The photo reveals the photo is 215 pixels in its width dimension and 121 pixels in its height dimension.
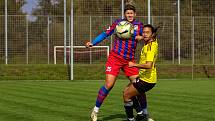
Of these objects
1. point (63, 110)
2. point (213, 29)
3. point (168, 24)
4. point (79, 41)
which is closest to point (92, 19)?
point (79, 41)

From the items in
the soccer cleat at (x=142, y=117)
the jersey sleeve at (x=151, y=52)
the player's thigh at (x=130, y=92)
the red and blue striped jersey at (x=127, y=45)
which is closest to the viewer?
the jersey sleeve at (x=151, y=52)

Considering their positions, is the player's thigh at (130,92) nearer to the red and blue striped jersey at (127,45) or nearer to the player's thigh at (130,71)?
the player's thigh at (130,71)

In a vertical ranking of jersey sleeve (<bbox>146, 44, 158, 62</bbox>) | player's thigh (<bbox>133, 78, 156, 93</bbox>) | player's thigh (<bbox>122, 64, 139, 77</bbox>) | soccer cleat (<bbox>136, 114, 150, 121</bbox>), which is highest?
jersey sleeve (<bbox>146, 44, 158, 62</bbox>)

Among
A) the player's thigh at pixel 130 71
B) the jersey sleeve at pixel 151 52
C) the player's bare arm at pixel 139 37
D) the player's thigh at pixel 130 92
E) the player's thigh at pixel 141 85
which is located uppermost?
the player's bare arm at pixel 139 37

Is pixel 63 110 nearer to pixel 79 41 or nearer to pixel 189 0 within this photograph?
pixel 79 41

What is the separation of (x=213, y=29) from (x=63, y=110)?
908 inches

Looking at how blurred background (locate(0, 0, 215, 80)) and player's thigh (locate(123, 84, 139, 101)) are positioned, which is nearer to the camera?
player's thigh (locate(123, 84, 139, 101))

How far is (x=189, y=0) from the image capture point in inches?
1419

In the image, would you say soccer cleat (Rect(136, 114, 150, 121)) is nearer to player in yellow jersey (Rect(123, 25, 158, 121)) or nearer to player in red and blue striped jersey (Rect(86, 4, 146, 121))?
player in red and blue striped jersey (Rect(86, 4, 146, 121))

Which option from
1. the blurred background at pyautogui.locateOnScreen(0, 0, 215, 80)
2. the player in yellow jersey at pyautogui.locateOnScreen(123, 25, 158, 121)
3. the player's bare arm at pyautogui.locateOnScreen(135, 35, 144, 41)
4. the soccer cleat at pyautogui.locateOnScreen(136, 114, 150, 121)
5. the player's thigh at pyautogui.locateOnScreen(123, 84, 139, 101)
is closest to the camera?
the player in yellow jersey at pyautogui.locateOnScreen(123, 25, 158, 121)

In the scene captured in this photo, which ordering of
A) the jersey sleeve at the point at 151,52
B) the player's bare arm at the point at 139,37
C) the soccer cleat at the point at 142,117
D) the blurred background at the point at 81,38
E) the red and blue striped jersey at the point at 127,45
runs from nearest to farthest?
the jersey sleeve at the point at 151,52 → the player's bare arm at the point at 139,37 → the soccer cleat at the point at 142,117 → the red and blue striped jersey at the point at 127,45 → the blurred background at the point at 81,38

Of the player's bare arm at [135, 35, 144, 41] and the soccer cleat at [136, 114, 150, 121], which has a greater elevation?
the player's bare arm at [135, 35, 144, 41]

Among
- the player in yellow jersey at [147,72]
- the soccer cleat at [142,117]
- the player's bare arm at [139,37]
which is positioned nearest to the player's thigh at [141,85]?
the player in yellow jersey at [147,72]

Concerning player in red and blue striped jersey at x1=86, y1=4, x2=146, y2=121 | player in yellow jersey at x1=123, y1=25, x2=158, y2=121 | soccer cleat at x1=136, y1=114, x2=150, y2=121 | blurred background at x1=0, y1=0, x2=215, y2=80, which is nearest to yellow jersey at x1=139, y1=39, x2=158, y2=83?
player in yellow jersey at x1=123, y1=25, x2=158, y2=121
